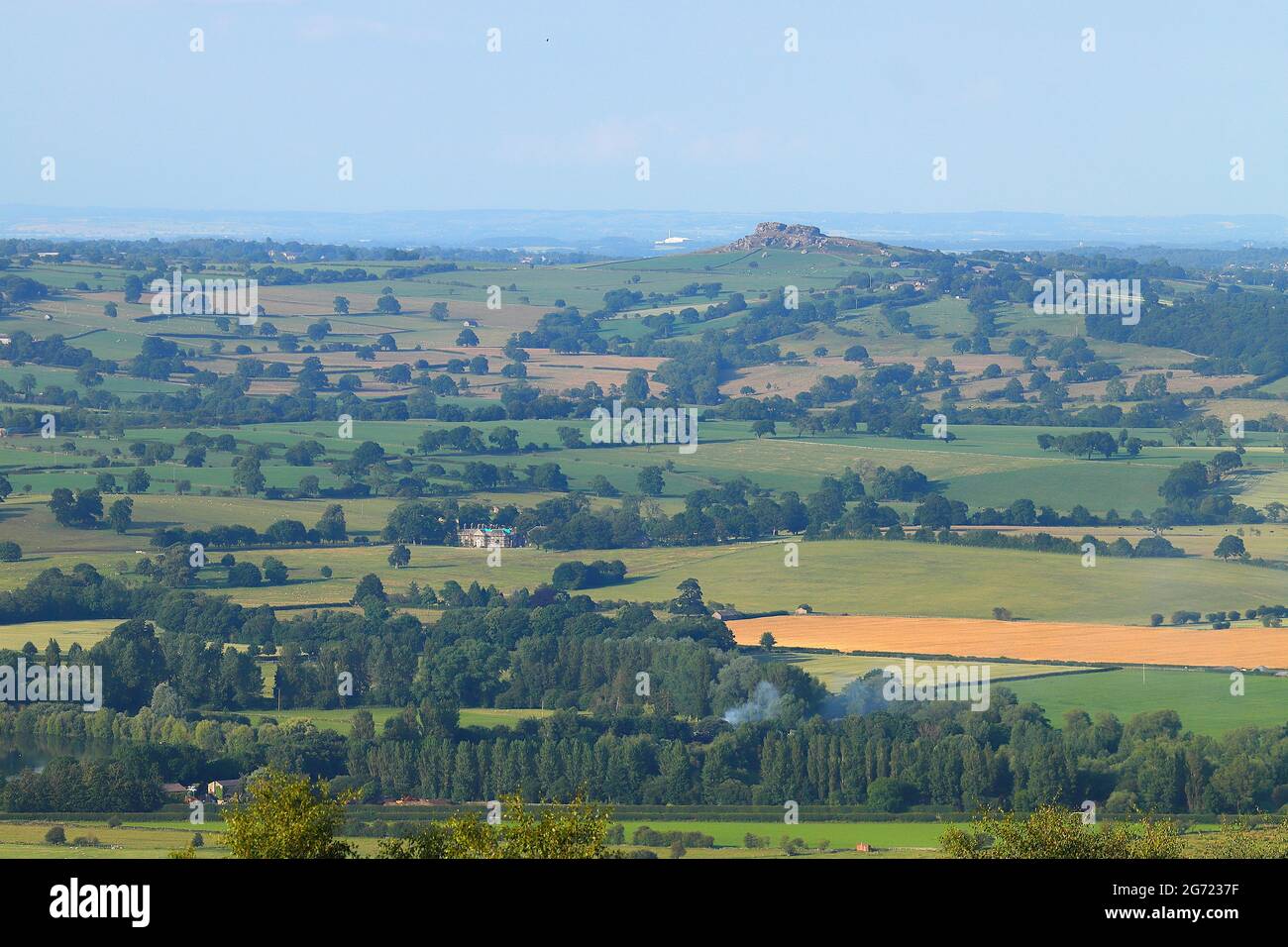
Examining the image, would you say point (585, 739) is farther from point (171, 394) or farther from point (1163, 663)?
point (171, 394)

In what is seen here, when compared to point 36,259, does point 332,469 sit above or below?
below

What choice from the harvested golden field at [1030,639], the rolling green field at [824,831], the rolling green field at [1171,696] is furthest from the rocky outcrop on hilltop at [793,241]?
the rolling green field at [824,831]

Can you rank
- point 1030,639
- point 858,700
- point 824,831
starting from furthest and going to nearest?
point 1030,639
point 858,700
point 824,831

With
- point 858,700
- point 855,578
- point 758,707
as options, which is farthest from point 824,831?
point 855,578

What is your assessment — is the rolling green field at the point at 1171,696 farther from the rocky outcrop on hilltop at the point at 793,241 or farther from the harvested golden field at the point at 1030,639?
the rocky outcrop on hilltop at the point at 793,241

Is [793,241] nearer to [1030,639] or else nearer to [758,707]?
[1030,639]

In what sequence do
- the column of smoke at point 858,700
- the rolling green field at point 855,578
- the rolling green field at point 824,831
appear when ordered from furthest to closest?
the rolling green field at point 855,578, the column of smoke at point 858,700, the rolling green field at point 824,831

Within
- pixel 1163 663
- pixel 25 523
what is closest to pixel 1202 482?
pixel 1163 663
